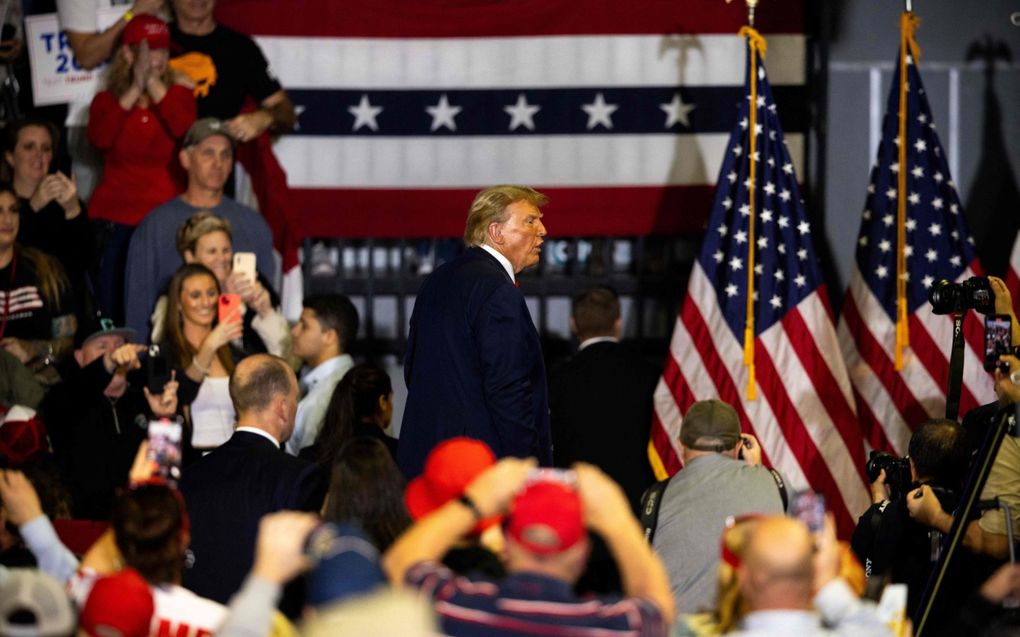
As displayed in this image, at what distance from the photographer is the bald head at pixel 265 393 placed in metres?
5.56

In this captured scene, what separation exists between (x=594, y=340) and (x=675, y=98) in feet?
5.17

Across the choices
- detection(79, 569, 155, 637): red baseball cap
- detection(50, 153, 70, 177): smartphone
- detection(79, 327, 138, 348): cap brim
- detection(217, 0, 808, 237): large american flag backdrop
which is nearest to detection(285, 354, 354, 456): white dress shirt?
detection(79, 327, 138, 348): cap brim

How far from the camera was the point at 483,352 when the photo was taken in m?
6.06

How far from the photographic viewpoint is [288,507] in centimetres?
522

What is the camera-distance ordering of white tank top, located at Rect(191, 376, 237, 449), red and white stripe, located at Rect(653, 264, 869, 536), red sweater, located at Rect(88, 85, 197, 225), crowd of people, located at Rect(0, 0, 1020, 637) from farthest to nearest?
red sweater, located at Rect(88, 85, 197, 225) → red and white stripe, located at Rect(653, 264, 869, 536) → white tank top, located at Rect(191, 376, 237, 449) → crowd of people, located at Rect(0, 0, 1020, 637)

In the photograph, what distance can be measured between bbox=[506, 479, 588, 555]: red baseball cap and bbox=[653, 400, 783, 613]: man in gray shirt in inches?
82.3

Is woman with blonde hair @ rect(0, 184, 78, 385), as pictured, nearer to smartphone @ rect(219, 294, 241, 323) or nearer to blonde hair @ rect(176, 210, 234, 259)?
blonde hair @ rect(176, 210, 234, 259)

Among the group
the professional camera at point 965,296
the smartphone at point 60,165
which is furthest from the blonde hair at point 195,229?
the professional camera at point 965,296

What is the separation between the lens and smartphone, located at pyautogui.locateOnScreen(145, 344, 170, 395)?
277 inches

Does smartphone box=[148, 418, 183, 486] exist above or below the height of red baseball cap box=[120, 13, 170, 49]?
below

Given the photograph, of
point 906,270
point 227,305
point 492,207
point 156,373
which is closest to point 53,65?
point 227,305

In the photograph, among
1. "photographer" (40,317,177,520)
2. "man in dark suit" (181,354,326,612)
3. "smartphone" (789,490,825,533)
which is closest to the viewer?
"smartphone" (789,490,825,533)

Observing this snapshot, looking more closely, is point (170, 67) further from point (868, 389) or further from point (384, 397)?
point (868, 389)

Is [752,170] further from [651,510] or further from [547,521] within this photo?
[547,521]
